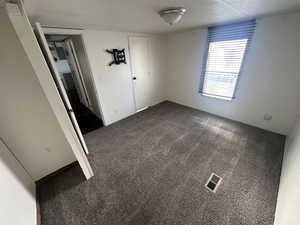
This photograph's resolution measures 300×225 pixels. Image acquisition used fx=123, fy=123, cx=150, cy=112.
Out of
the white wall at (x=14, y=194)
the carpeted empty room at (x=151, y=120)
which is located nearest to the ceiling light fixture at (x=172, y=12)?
the carpeted empty room at (x=151, y=120)

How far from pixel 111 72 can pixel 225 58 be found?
2699 millimetres

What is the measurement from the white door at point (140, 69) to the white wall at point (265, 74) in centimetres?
103

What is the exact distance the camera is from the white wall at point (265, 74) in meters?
2.11

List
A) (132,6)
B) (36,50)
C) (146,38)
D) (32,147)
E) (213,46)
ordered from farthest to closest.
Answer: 1. (146,38)
2. (213,46)
3. (32,147)
4. (132,6)
5. (36,50)

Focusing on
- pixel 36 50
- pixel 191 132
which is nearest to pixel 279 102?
pixel 191 132

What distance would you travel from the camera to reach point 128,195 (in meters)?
1.58

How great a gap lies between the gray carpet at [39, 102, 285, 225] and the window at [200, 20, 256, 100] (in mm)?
1071

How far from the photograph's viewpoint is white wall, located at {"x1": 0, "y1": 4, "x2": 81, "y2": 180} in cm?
134

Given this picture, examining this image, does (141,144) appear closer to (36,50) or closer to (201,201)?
(201,201)

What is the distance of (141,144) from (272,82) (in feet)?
9.27

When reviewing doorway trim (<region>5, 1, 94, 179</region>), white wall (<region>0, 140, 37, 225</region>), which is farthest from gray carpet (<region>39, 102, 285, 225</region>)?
doorway trim (<region>5, 1, 94, 179</region>)

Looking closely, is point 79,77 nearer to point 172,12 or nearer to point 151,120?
point 151,120

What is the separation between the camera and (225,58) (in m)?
2.87

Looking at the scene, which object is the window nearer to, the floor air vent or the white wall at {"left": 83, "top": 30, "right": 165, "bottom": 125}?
the white wall at {"left": 83, "top": 30, "right": 165, "bottom": 125}
